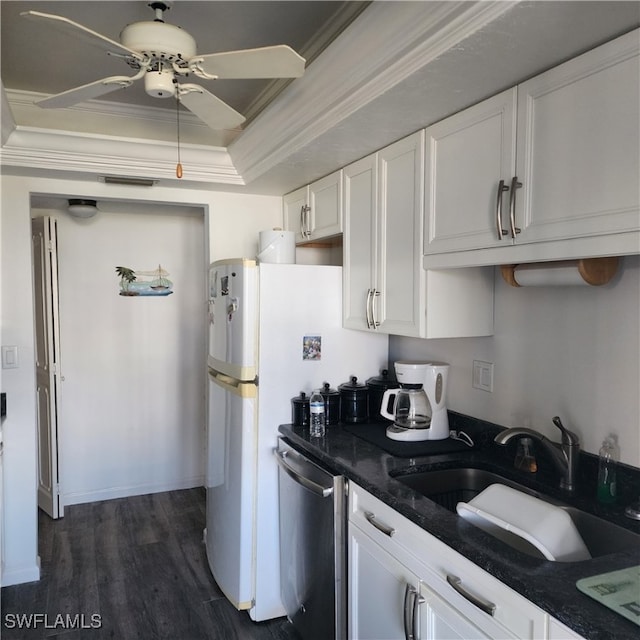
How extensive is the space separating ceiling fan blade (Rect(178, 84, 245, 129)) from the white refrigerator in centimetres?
60

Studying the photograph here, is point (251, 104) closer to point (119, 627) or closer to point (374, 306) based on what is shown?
point (374, 306)

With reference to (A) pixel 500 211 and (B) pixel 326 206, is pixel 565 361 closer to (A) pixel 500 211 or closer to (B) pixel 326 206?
(A) pixel 500 211

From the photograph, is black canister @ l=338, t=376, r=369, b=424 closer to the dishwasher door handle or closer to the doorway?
the dishwasher door handle

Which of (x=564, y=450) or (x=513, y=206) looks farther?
(x=564, y=450)

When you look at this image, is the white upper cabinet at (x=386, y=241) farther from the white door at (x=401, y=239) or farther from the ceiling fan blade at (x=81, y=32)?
the ceiling fan blade at (x=81, y=32)

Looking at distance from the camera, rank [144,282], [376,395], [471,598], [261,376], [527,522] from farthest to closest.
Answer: [144,282] → [376,395] → [261,376] → [527,522] → [471,598]

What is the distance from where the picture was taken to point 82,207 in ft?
11.3

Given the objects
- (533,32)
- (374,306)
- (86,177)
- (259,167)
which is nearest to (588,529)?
(374,306)

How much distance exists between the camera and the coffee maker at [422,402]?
220 cm

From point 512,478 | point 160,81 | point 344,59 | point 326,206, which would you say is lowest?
point 512,478

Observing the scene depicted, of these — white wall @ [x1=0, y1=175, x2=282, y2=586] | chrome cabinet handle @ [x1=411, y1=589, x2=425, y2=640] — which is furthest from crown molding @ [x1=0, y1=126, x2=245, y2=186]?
chrome cabinet handle @ [x1=411, y1=589, x2=425, y2=640]

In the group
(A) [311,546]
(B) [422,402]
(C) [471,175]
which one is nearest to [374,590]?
(A) [311,546]

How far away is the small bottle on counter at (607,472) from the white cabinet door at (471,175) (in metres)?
0.71

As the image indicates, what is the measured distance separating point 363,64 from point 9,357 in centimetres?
226
